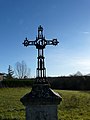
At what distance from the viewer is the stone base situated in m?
6.51

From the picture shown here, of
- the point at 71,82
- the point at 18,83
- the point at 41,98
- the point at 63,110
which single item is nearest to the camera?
the point at 41,98

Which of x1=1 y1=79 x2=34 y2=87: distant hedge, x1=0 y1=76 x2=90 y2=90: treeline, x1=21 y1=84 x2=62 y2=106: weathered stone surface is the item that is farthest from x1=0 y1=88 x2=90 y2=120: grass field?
x1=1 y1=79 x2=34 y2=87: distant hedge

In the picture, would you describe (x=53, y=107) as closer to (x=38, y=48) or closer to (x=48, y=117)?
(x=48, y=117)

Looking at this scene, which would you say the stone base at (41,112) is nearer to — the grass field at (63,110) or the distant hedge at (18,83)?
the grass field at (63,110)

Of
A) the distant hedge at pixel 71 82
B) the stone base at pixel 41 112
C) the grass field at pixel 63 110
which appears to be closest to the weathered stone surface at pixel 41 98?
the stone base at pixel 41 112

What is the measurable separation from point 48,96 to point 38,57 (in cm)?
101

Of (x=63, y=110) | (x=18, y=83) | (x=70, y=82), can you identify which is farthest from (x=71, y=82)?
(x=63, y=110)

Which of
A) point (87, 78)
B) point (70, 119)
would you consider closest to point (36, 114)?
point (70, 119)

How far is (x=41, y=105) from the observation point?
6.50 meters

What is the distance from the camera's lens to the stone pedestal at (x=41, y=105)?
254 inches

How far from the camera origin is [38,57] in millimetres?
6914

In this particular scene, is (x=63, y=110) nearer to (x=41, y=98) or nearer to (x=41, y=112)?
(x=41, y=112)

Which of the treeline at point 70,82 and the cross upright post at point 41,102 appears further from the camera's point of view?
the treeline at point 70,82

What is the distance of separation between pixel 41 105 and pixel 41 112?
166 mm
